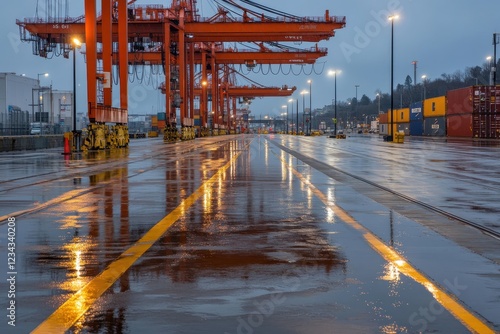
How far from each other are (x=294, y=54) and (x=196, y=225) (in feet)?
243

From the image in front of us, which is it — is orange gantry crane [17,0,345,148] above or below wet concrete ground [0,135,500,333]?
above

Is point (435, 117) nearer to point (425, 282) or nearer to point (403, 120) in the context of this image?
point (403, 120)

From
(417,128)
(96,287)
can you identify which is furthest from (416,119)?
(96,287)

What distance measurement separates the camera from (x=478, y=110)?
231 ft

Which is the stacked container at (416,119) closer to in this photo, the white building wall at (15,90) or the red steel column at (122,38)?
the red steel column at (122,38)

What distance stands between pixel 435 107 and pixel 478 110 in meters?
14.5

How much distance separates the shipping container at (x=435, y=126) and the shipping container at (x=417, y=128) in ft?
7.14

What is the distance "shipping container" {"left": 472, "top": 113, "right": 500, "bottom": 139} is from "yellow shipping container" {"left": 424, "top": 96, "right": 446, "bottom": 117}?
25.4ft

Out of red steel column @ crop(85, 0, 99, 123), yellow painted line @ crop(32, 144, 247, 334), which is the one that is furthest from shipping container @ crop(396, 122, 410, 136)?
yellow painted line @ crop(32, 144, 247, 334)

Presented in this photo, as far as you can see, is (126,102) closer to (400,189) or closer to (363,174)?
(363,174)

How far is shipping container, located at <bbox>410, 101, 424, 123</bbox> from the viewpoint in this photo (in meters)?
92.4

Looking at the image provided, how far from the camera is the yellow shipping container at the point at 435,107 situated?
80562 mm

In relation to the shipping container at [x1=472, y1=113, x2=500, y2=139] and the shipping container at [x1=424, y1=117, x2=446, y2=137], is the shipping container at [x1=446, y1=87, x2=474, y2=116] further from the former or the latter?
the shipping container at [x1=424, y1=117, x2=446, y2=137]

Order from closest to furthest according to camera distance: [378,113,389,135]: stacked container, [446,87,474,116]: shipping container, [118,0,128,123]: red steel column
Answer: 1. [118,0,128,123]: red steel column
2. [446,87,474,116]: shipping container
3. [378,113,389,135]: stacked container
